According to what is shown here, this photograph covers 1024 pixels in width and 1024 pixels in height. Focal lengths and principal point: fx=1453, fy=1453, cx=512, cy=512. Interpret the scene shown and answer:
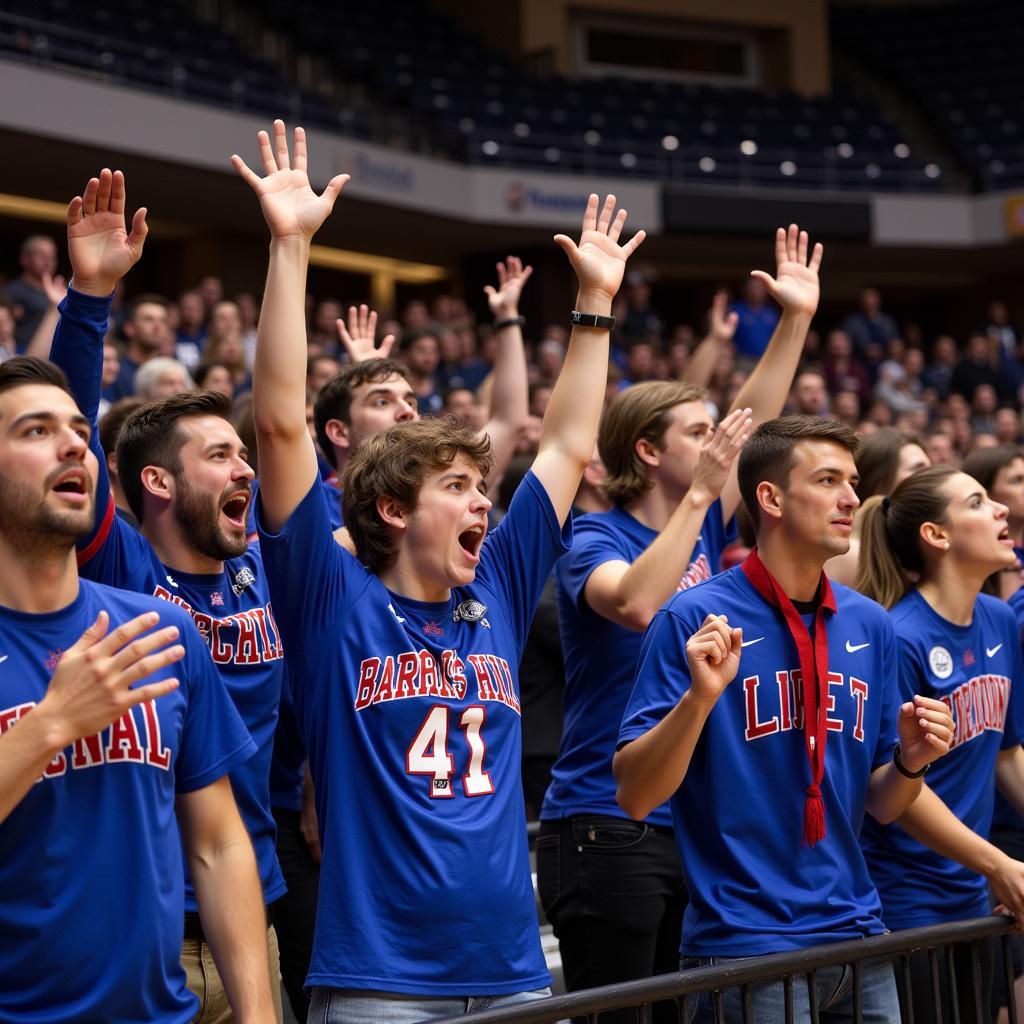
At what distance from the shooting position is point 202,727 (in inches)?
83.3

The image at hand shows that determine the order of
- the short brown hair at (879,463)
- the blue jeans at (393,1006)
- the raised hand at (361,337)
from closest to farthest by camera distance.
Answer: the blue jeans at (393,1006)
the raised hand at (361,337)
the short brown hair at (879,463)

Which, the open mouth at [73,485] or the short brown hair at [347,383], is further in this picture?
the short brown hair at [347,383]

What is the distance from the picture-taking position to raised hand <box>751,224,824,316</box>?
3580mm

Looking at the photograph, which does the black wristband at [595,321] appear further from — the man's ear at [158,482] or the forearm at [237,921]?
the forearm at [237,921]

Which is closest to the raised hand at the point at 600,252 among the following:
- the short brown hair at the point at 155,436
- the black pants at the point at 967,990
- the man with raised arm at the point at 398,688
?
the man with raised arm at the point at 398,688

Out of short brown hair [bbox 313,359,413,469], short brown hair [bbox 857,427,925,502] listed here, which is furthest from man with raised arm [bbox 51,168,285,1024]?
short brown hair [bbox 857,427,925,502]

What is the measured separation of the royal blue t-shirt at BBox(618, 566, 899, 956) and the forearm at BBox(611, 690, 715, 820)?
67 mm

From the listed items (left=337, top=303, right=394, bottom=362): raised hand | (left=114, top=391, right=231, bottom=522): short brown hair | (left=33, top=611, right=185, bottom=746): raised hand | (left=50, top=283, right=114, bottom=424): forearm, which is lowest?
(left=33, top=611, right=185, bottom=746): raised hand

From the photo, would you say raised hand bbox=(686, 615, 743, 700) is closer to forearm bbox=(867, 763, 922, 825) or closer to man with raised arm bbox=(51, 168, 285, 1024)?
forearm bbox=(867, 763, 922, 825)

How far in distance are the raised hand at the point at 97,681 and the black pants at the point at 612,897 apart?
1.52 m

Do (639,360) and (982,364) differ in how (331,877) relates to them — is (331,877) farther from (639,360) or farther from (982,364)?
(982,364)

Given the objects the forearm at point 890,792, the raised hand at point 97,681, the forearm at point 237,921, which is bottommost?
the forearm at point 237,921

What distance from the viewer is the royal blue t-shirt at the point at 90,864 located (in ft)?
6.13

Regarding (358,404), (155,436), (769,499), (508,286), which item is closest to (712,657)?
(769,499)
